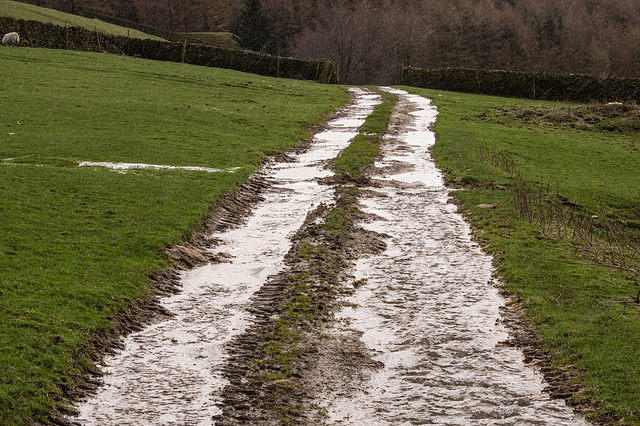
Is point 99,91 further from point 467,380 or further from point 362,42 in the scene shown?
point 362,42

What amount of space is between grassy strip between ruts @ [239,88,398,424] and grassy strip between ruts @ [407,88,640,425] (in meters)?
3.40

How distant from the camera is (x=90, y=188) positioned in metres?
18.0

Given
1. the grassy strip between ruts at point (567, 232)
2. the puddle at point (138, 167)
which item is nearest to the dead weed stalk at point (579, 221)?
the grassy strip between ruts at point (567, 232)

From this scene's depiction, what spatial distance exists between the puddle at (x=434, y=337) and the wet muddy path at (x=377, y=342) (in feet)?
0.07

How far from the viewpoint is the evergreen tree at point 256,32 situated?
335 feet

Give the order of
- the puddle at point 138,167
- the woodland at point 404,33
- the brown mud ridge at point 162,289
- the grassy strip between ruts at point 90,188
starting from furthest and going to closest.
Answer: the woodland at point 404,33 < the puddle at point 138,167 < the grassy strip between ruts at point 90,188 < the brown mud ridge at point 162,289

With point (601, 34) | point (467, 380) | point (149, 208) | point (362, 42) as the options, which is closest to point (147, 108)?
point (149, 208)

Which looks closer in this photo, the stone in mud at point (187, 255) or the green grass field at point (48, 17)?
the stone in mud at point (187, 255)

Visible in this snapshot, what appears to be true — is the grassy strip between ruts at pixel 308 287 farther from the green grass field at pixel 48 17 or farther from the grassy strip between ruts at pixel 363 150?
the green grass field at pixel 48 17

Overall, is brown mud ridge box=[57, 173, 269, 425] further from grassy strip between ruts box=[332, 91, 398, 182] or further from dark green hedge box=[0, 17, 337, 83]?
dark green hedge box=[0, 17, 337, 83]

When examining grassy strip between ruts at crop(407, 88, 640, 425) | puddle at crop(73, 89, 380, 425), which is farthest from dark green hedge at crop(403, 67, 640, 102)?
puddle at crop(73, 89, 380, 425)

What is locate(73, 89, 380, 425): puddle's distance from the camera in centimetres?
809

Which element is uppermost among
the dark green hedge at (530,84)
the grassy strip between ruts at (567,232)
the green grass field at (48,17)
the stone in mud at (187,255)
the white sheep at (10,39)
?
the green grass field at (48,17)

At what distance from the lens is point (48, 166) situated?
67.0 feet
